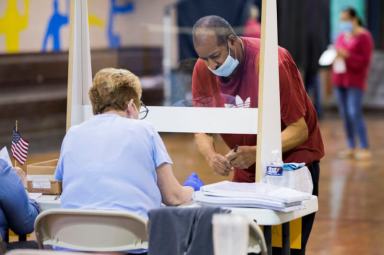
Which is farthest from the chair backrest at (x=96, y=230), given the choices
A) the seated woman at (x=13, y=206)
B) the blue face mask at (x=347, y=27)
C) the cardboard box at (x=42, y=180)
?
the blue face mask at (x=347, y=27)

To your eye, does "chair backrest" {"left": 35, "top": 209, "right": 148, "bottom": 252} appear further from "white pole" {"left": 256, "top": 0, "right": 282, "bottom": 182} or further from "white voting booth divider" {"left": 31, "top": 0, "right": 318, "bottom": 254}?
"white pole" {"left": 256, "top": 0, "right": 282, "bottom": 182}

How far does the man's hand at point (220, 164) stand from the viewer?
13.7 ft

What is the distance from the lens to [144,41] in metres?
12.0

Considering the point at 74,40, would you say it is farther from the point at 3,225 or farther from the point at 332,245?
the point at 332,245

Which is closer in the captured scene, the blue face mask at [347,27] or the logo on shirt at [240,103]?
the logo on shirt at [240,103]

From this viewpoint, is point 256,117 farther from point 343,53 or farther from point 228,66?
point 343,53

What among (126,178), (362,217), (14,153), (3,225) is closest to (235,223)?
(126,178)

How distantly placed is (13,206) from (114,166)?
53 cm

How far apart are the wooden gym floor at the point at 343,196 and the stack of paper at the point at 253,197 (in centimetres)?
54

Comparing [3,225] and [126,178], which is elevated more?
[126,178]

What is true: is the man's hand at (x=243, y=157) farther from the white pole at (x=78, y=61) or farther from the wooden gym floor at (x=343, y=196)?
the white pole at (x=78, y=61)

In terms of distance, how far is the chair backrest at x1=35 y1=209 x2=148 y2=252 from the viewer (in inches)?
134

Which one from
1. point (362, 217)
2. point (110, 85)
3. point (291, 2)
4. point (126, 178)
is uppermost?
point (291, 2)

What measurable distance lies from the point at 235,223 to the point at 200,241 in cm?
56
